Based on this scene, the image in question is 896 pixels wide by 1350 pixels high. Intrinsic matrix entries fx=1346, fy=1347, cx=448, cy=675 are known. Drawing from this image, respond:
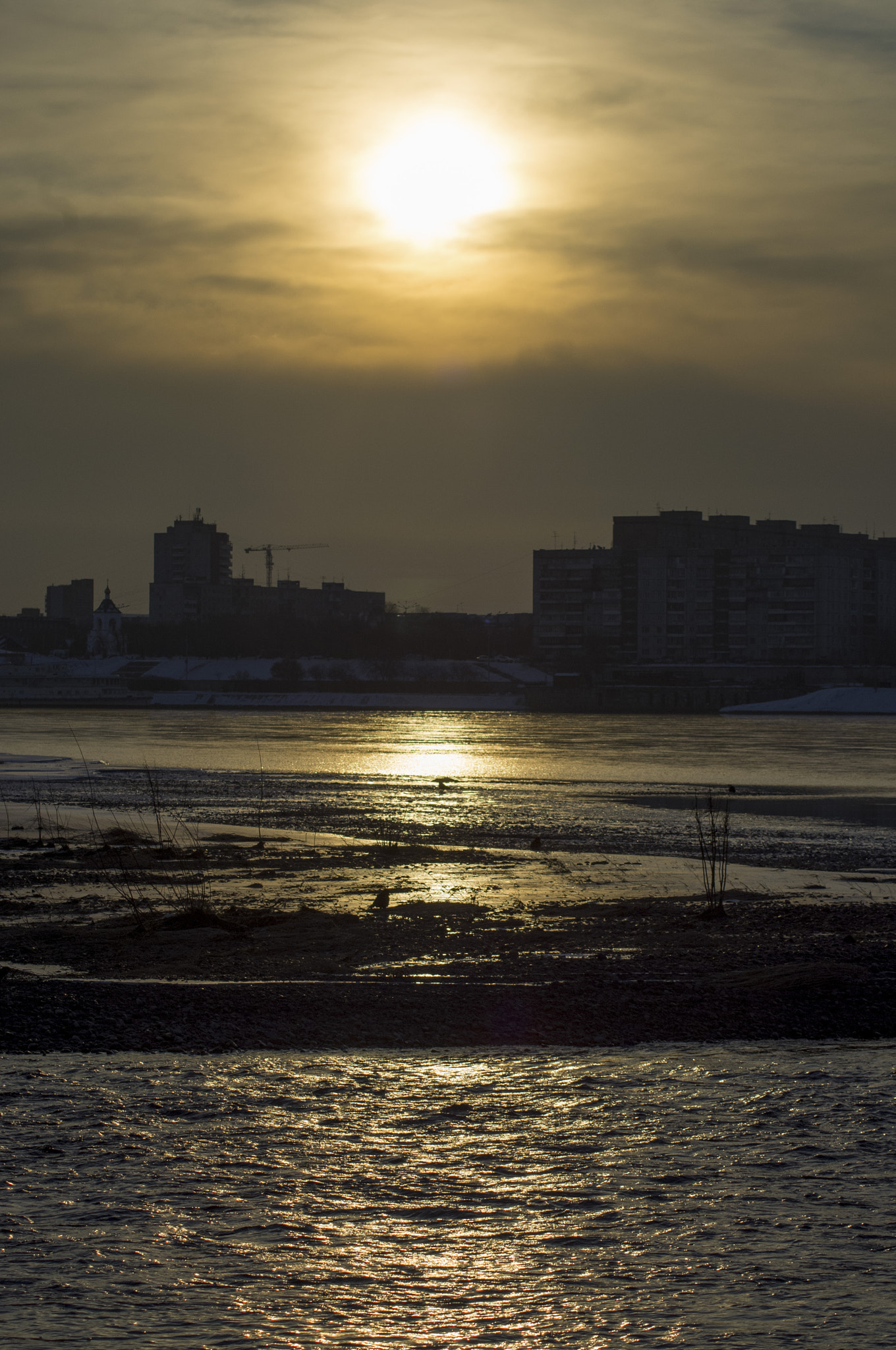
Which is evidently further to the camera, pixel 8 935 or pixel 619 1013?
pixel 8 935

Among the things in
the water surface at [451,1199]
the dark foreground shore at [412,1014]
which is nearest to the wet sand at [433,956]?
the dark foreground shore at [412,1014]

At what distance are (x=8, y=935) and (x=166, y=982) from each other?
346cm

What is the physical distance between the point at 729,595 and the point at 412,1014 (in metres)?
167

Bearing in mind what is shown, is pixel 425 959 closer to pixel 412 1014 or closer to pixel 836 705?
pixel 412 1014

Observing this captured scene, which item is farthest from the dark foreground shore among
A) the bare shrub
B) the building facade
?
the building facade

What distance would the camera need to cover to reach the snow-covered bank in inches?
5007

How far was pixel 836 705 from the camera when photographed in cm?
13138

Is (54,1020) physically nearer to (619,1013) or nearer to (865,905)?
(619,1013)

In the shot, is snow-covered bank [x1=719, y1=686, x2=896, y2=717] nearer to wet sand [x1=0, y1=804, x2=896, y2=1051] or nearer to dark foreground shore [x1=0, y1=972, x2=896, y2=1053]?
wet sand [x1=0, y1=804, x2=896, y2=1051]

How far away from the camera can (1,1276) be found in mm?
5695

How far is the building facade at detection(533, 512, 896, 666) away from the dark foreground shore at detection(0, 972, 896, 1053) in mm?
156769

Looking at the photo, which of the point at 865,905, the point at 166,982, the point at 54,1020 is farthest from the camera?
the point at 865,905

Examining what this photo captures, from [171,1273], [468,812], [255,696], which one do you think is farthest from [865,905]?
[255,696]

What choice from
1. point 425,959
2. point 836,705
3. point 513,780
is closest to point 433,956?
point 425,959
